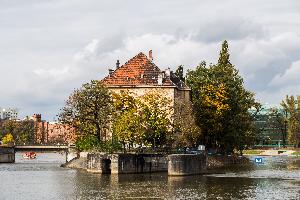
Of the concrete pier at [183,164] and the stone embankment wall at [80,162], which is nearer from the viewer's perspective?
the concrete pier at [183,164]

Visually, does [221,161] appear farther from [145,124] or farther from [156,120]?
[145,124]

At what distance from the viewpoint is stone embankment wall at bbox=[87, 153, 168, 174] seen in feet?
290

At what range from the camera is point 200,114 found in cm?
11762

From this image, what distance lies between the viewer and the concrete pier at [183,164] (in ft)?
274

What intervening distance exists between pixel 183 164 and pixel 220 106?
34.5 metres

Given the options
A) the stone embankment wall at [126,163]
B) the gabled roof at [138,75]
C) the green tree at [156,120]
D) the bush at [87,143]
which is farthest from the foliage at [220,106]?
the stone embankment wall at [126,163]

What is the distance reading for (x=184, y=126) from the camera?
100750 millimetres

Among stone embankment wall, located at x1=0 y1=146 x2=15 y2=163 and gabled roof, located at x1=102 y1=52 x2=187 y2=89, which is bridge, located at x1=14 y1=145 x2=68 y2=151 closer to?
stone embankment wall, located at x1=0 y1=146 x2=15 y2=163

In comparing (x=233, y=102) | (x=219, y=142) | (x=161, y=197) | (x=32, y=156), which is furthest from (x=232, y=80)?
(x=32, y=156)

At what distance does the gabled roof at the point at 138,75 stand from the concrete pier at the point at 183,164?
39.8 meters

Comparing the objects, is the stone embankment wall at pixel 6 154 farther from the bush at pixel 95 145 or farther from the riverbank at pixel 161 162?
the bush at pixel 95 145

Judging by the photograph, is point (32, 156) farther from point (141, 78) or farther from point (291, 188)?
point (291, 188)

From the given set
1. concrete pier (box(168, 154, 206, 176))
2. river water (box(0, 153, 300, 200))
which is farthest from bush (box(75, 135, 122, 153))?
concrete pier (box(168, 154, 206, 176))

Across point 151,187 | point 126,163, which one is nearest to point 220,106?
point 126,163
